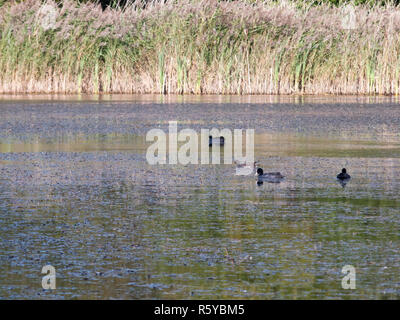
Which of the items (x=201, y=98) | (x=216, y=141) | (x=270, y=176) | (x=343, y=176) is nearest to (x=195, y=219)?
(x=270, y=176)

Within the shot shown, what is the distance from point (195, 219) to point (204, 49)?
1668 cm

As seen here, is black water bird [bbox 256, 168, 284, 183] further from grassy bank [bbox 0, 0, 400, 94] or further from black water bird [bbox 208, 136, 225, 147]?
grassy bank [bbox 0, 0, 400, 94]

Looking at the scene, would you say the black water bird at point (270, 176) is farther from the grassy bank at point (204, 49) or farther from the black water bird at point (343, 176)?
the grassy bank at point (204, 49)

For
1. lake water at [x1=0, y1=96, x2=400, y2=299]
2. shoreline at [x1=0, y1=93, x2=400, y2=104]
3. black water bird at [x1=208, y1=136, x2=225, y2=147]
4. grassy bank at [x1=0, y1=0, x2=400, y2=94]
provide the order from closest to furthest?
lake water at [x1=0, y1=96, x2=400, y2=299], black water bird at [x1=208, y1=136, x2=225, y2=147], shoreline at [x1=0, y1=93, x2=400, y2=104], grassy bank at [x1=0, y1=0, x2=400, y2=94]

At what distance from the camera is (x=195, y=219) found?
6824mm

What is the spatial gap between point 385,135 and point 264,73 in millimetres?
10161

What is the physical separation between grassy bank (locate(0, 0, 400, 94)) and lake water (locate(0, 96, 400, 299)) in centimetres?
958

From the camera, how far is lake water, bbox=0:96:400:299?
16.4ft

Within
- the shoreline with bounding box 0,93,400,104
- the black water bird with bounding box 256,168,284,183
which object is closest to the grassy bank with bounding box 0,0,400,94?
the shoreline with bounding box 0,93,400,104

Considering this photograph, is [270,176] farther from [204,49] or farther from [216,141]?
[204,49]

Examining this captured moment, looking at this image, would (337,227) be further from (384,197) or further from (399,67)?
(399,67)

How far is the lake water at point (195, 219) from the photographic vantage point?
5012mm

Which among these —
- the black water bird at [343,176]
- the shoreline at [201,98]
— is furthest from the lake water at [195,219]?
the shoreline at [201,98]
